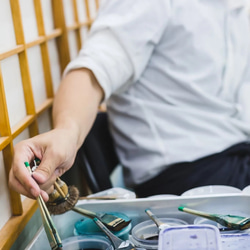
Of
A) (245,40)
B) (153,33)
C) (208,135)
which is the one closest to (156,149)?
(208,135)

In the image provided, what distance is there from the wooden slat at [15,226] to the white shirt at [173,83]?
0.33m

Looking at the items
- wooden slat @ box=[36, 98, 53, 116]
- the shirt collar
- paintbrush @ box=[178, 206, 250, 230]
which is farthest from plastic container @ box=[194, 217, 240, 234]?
the shirt collar

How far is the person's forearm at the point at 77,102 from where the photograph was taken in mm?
851

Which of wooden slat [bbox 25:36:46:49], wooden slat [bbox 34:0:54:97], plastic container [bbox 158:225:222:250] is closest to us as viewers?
plastic container [bbox 158:225:222:250]

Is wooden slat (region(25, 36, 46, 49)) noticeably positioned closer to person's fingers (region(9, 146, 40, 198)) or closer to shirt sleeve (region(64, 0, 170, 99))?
shirt sleeve (region(64, 0, 170, 99))

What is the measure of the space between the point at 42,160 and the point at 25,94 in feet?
0.91

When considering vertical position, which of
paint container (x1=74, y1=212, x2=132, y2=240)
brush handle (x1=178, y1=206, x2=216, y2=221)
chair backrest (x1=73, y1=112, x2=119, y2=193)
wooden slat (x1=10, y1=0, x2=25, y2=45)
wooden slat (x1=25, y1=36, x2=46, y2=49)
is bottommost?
chair backrest (x1=73, y1=112, x2=119, y2=193)

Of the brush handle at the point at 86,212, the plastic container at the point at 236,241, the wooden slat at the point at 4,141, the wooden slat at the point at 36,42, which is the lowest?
the plastic container at the point at 236,241

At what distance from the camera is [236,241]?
24.0 inches

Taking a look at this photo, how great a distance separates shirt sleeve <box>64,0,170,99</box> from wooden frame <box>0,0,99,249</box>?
0.11 metres

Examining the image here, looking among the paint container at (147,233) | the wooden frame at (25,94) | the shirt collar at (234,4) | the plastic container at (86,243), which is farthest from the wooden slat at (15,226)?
the shirt collar at (234,4)

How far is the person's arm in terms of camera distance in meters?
0.63

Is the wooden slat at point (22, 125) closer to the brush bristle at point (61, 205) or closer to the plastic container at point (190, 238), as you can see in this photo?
the brush bristle at point (61, 205)

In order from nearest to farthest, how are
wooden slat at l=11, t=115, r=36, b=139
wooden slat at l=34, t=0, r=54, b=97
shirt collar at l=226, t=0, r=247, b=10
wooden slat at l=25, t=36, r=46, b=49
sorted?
1. wooden slat at l=11, t=115, r=36, b=139
2. wooden slat at l=25, t=36, r=46, b=49
3. wooden slat at l=34, t=0, r=54, b=97
4. shirt collar at l=226, t=0, r=247, b=10
